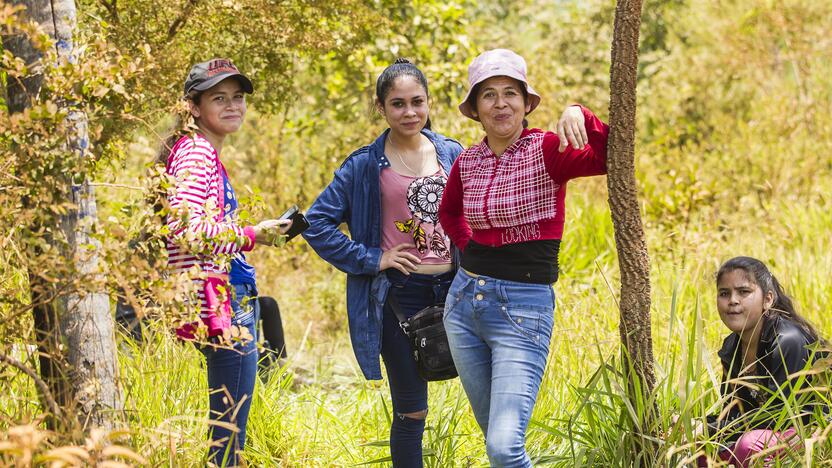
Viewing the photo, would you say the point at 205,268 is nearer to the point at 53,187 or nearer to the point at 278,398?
the point at 53,187

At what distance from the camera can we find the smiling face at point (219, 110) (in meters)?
3.49

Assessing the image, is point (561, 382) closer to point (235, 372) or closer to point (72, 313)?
point (235, 372)

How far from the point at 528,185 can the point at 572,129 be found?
300 millimetres

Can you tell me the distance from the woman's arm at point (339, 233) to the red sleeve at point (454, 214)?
33 cm

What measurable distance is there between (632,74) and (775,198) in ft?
19.3

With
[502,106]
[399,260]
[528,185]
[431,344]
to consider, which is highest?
[502,106]

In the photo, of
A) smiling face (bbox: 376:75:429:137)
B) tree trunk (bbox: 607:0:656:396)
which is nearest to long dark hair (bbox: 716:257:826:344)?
tree trunk (bbox: 607:0:656:396)

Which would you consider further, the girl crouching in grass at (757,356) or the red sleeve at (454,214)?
the red sleeve at (454,214)

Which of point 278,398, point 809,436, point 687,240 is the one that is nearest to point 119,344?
point 278,398

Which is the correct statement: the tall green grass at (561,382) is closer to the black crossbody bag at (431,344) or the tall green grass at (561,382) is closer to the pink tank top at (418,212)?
the black crossbody bag at (431,344)

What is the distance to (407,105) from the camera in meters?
3.70

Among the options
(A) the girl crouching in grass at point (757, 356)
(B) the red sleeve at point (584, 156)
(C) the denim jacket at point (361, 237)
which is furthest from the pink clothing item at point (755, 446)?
(C) the denim jacket at point (361, 237)

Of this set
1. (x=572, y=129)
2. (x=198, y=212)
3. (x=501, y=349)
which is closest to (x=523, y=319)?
(x=501, y=349)

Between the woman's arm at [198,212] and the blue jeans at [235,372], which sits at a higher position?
the woman's arm at [198,212]
